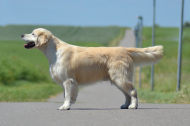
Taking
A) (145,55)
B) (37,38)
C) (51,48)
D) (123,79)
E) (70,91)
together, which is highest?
(37,38)

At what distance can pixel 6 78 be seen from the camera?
25.4 metres

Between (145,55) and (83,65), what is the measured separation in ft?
6.14

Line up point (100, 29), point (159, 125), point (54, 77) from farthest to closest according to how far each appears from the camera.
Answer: point (100, 29)
point (54, 77)
point (159, 125)

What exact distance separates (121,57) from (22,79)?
21593mm

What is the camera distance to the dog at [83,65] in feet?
30.3

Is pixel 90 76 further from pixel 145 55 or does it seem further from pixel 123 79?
pixel 145 55

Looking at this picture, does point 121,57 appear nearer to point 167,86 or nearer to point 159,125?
point 159,125

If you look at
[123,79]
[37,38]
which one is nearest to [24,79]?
[37,38]

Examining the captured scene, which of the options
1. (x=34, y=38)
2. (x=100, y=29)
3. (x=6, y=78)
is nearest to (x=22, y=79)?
(x=6, y=78)

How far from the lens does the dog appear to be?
923 cm

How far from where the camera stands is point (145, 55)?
396 inches

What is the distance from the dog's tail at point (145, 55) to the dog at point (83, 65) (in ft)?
0.66

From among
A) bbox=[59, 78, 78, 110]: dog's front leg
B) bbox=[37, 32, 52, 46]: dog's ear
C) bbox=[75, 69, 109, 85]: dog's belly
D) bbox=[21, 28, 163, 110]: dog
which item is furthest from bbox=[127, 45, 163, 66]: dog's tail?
bbox=[37, 32, 52, 46]: dog's ear

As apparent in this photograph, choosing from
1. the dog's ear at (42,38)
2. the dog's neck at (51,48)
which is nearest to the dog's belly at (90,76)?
the dog's neck at (51,48)
